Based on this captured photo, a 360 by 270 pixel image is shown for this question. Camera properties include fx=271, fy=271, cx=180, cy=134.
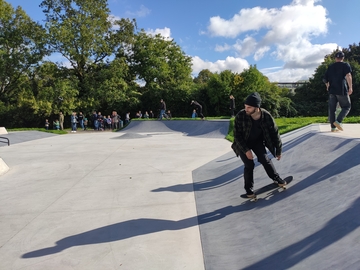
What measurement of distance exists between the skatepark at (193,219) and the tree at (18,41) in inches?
997

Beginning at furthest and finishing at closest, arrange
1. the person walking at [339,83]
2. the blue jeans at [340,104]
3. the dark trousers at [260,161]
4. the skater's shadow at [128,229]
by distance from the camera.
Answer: the blue jeans at [340,104] → the person walking at [339,83] → the dark trousers at [260,161] → the skater's shadow at [128,229]

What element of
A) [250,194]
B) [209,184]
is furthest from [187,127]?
[250,194]

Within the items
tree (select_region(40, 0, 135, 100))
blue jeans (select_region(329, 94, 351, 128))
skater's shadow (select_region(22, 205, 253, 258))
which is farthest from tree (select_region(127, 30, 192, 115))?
skater's shadow (select_region(22, 205, 253, 258))

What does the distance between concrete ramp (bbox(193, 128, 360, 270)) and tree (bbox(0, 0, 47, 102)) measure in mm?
28240

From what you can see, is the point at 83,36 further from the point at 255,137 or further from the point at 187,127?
the point at 255,137

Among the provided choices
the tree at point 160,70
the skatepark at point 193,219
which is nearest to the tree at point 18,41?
the tree at point 160,70

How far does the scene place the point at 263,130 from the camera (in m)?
3.35

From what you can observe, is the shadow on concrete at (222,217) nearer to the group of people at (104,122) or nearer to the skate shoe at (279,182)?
the skate shoe at (279,182)

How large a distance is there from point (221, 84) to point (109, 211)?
2486cm

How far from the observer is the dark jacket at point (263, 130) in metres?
3.32

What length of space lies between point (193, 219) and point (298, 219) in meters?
1.25

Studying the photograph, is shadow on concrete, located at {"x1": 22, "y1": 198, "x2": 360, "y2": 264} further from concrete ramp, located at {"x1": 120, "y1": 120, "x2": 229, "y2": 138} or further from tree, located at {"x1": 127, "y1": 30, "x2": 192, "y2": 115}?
tree, located at {"x1": 127, "y1": 30, "x2": 192, "y2": 115}

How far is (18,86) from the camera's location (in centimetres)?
2803

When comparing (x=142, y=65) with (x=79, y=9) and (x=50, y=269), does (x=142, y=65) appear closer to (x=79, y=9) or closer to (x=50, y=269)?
(x=79, y=9)
